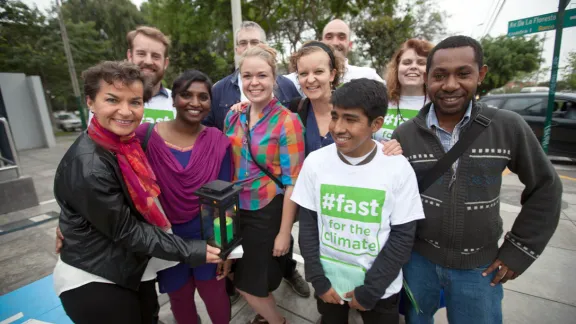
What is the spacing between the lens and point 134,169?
4.71ft

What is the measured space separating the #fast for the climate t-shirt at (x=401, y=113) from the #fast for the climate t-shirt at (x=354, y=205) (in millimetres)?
786

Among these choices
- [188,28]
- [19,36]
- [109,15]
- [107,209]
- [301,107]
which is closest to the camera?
[107,209]

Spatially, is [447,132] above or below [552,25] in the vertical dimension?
below

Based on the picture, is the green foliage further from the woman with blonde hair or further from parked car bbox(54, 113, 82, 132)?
the woman with blonde hair

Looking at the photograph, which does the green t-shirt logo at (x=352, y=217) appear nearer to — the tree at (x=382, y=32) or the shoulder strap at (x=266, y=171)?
the shoulder strap at (x=266, y=171)

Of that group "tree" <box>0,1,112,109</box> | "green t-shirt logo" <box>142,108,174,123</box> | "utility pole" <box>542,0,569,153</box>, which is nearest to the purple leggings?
"green t-shirt logo" <box>142,108,174,123</box>

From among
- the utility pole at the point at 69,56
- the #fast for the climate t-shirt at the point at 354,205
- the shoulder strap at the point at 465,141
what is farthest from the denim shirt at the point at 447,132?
the utility pole at the point at 69,56

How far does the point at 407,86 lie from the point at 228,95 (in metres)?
1.55

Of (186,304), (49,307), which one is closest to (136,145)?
(186,304)

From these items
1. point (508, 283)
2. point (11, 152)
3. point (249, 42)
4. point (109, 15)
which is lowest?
point (508, 283)

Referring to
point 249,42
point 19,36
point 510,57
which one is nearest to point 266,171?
point 249,42

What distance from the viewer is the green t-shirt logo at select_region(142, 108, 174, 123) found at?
2621 millimetres

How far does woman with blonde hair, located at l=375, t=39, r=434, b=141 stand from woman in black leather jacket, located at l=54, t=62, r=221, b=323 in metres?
1.66

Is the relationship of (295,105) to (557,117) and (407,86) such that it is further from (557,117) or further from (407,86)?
(557,117)
